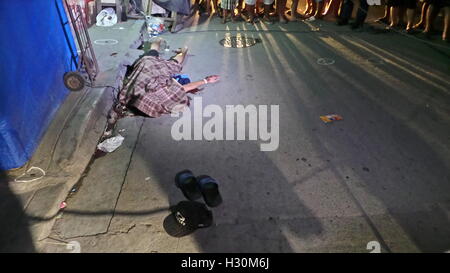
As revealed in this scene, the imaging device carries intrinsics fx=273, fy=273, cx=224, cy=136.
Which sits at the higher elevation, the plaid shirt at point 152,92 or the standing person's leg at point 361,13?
the standing person's leg at point 361,13

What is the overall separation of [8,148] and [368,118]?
176 inches

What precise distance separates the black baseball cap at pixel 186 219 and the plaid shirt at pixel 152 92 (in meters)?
1.93

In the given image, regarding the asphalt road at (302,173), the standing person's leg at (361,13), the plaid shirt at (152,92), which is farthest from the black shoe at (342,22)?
the plaid shirt at (152,92)

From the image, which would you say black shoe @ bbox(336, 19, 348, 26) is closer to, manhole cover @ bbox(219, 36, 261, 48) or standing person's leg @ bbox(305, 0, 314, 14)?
standing person's leg @ bbox(305, 0, 314, 14)

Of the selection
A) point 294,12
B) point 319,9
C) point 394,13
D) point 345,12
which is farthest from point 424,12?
point 294,12

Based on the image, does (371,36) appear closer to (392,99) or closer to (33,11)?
(392,99)

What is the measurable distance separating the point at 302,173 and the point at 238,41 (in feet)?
15.8

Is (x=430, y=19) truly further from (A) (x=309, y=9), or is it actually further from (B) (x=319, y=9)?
(A) (x=309, y=9)

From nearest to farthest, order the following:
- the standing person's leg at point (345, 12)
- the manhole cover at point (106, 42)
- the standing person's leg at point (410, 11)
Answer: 1. the manhole cover at point (106, 42)
2. the standing person's leg at point (410, 11)
3. the standing person's leg at point (345, 12)

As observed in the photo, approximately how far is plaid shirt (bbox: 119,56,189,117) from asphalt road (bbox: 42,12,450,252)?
22 cm

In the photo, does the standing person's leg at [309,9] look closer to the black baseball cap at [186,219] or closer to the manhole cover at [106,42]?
the manhole cover at [106,42]

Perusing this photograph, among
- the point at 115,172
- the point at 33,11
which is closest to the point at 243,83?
the point at 115,172

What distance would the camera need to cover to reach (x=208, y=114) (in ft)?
13.6

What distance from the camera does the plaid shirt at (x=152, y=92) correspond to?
4.11 metres
